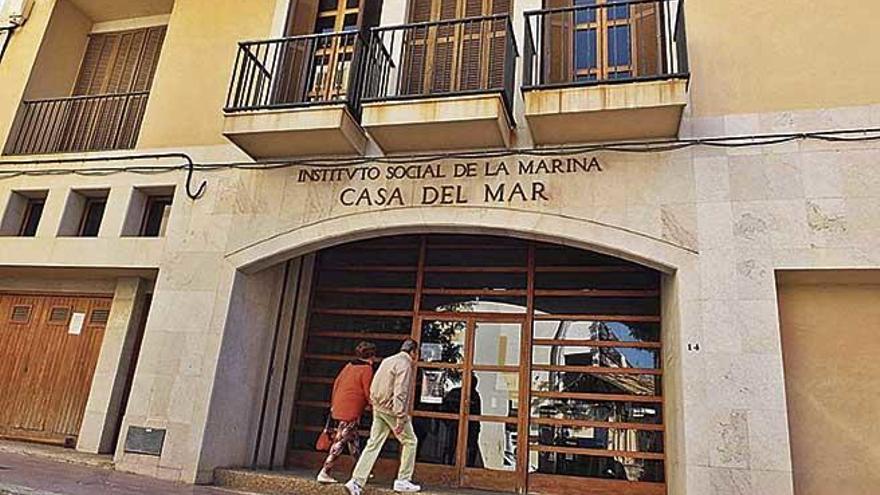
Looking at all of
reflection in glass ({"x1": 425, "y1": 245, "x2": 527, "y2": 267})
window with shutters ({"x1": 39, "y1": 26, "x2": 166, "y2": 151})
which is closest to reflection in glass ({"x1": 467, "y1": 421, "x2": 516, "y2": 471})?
reflection in glass ({"x1": 425, "y1": 245, "x2": 527, "y2": 267})

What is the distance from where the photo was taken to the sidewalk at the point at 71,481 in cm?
563

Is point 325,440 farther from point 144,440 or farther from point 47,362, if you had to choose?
point 47,362

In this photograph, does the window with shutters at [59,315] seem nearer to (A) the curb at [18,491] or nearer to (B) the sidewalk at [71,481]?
(B) the sidewalk at [71,481]

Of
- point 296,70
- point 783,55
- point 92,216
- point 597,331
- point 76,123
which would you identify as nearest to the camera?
point 783,55

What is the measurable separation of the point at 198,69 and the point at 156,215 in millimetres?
2236

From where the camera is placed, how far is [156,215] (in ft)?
28.7

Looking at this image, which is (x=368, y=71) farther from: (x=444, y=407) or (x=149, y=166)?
(x=444, y=407)

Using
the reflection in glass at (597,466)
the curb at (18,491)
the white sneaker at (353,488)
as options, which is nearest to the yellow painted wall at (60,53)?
the curb at (18,491)

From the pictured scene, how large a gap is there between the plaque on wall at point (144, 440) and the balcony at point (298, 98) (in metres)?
3.59

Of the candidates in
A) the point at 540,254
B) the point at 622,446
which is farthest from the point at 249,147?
the point at 622,446

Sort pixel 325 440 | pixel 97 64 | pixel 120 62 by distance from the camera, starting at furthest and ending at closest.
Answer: pixel 97 64, pixel 120 62, pixel 325 440

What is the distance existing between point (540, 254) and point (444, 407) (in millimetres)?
2362

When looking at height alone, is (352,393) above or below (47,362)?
below

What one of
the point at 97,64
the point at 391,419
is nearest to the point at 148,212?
the point at 97,64
